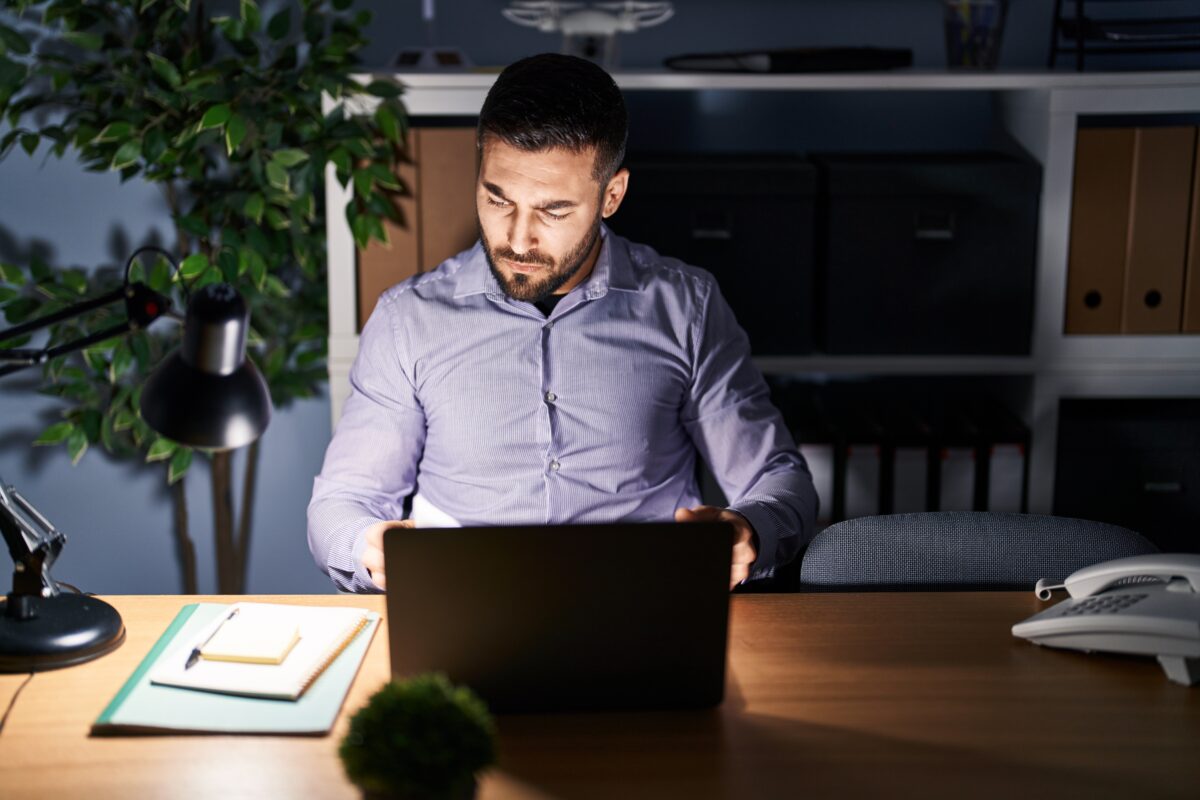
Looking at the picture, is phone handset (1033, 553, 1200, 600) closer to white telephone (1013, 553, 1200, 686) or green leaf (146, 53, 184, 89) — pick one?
white telephone (1013, 553, 1200, 686)

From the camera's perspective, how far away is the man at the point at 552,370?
1.72 meters

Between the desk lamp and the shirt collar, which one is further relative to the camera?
the shirt collar

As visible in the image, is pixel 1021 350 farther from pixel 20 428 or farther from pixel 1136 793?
pixel 20 428

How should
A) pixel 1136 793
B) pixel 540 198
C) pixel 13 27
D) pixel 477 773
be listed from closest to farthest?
1. pixel 477 773
2. pixel 1136 793
3. pixel 540 198
4. pixel 13 27

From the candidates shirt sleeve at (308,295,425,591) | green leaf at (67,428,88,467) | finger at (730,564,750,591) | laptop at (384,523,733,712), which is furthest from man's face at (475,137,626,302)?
green leaf at (67,428,88,467)

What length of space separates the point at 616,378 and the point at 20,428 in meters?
1.59

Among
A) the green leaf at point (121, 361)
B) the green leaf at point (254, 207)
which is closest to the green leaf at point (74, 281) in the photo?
the green leaf at point (121, 361)

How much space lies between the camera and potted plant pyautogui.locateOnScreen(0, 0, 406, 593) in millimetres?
2250

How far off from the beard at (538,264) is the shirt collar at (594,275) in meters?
0.03

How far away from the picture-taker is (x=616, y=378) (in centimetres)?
183

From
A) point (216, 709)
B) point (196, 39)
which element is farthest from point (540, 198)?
point (196, 39)

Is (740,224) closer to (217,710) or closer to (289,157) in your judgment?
(289,157)

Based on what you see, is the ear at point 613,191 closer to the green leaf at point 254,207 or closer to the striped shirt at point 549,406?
the striped shirt at point 549,406

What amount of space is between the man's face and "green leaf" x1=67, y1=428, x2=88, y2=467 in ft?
3.88
